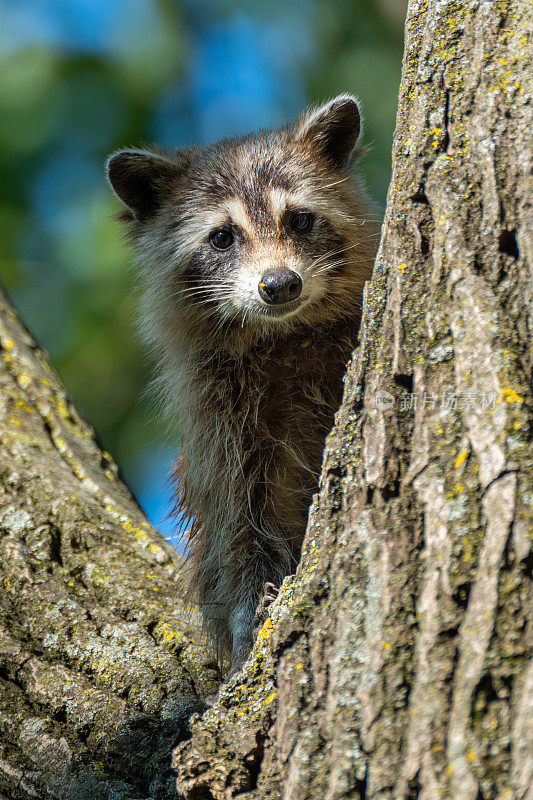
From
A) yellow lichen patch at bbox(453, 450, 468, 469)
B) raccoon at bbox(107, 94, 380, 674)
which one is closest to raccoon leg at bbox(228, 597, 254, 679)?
raccoon at bbox(107, 94, 380, 674)

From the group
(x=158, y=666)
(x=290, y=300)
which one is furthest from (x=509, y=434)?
(x=290, y=300)

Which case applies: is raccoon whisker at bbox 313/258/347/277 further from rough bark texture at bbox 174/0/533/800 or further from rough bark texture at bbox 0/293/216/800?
rough bark texture at bbox 174/0/533/800

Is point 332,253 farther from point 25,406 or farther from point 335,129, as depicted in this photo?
point 25,406

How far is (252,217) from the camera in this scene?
4.28 m

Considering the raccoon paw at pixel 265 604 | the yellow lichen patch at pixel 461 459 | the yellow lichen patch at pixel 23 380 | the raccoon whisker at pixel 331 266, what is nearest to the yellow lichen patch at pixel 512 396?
the yellow lichen patch at pixel 461 459

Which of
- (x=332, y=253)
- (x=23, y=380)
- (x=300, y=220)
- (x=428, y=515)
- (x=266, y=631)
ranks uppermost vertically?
(x=300, y=220)

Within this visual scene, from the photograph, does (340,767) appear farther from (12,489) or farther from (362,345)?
(12,489)

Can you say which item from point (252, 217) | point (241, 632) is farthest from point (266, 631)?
point (252, 217)

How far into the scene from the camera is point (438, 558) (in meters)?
1.83

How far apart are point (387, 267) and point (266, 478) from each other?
1940 mm

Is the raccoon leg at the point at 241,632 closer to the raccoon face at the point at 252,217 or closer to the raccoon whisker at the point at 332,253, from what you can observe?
the raccoon face at the point at 252,217

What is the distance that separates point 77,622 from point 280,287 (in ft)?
5.38

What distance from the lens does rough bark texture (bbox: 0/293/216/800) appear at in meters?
2.78

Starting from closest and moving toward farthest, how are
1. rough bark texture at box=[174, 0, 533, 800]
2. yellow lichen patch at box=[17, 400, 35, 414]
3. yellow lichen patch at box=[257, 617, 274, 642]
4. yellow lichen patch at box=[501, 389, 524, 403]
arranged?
rough bark texture at box=[174, 0, 533, 800] → yellow lichen patch at box=[501, 389, 524, 403] → yellow lichen patch at box=[257, 617, 274, 642] → yellow lichen patch at box=[17, 400, 35, 414]
